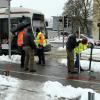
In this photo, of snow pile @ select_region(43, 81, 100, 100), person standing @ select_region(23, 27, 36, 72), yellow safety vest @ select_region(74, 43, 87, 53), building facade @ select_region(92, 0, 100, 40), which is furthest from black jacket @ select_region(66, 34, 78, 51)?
building facade @ select_region(92, 0, 100, 40)

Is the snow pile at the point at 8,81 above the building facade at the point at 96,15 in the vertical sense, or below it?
below

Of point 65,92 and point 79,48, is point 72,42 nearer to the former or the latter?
point 79,48

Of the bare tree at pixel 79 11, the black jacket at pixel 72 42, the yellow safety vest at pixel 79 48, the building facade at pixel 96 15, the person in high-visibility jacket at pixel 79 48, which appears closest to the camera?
the black jacket at pixel 72 42

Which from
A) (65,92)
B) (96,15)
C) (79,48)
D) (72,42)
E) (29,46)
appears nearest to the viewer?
(65,92)

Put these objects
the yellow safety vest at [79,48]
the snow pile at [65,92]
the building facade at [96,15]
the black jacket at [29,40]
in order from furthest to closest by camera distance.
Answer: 1. the building facade at [96,15]
2. the yellow safety vest at [79,48]
3. the black jacket at [29,40]
4. the snow pile at [65,92]

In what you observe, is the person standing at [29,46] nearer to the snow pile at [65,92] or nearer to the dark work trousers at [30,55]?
the dark work trousers at [30,55]

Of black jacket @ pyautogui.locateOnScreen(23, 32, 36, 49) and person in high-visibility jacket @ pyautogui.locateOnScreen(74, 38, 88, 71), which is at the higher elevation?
black jacket @ pyautogui.locateOnScreen(23, 32, 36, 49)

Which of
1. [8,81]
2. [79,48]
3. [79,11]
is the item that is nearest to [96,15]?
[79,11]

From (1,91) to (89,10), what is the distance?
67555mm

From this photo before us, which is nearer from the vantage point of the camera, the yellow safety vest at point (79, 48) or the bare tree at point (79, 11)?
the yellow safety vest at point (79, 48)

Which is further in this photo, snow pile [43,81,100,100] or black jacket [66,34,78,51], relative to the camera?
black jacket [66,34,78,51]

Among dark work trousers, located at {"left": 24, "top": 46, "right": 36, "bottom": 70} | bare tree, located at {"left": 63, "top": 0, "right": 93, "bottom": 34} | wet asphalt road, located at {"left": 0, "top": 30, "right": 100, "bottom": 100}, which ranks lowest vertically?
wet asphalt road, located at {"left": 0, "top": 30, "right": 100, "bottom": 100}

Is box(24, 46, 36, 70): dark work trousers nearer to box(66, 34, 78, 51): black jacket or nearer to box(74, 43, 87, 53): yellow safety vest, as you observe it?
box(66, 34, 78, 51): black jacket

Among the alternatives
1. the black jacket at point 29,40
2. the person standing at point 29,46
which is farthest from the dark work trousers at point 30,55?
the black jacket at point 29,40
